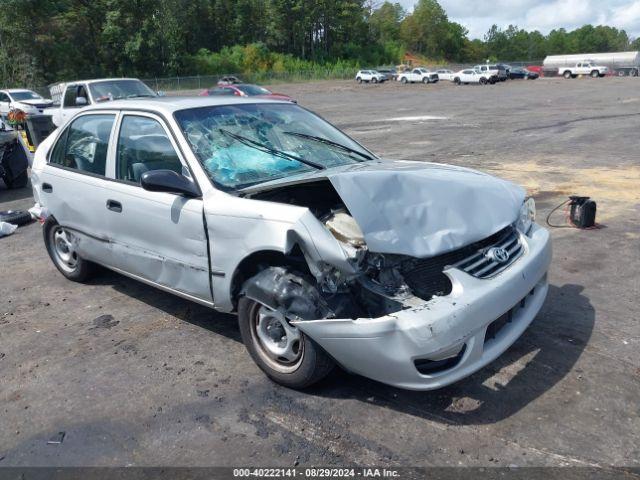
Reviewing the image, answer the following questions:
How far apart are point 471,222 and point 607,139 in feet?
39.7

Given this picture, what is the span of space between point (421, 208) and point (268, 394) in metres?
1.45

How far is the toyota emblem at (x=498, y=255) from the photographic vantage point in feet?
11.3

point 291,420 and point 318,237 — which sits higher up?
point 318,237

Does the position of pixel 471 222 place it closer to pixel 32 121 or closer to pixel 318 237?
pixel 318 237

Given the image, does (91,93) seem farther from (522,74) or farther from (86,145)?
(522,74)

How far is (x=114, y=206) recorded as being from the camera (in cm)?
448

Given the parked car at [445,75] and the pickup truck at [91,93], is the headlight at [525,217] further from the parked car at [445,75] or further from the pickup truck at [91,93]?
the parked car at [445,75]

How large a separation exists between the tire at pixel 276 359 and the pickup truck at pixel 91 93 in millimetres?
12971

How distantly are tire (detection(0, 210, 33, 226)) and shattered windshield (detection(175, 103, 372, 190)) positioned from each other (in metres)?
4.99

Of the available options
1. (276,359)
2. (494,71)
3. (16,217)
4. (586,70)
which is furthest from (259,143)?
(586,70)

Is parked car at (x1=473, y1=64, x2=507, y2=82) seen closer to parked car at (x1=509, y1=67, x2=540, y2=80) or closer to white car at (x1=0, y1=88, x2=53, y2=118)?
parked car at (x1=509, y1=67, x2=540, y2=80)

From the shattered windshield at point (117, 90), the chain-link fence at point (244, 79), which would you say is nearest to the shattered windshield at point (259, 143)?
the shattered windshield at point (117, 90)

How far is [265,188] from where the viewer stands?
12.2 ft

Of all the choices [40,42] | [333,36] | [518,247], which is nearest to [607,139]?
[518,247]
